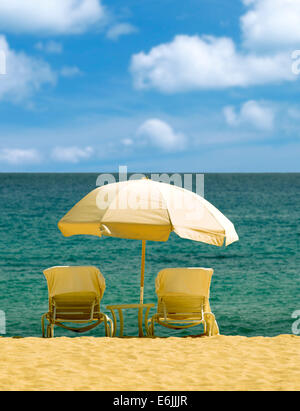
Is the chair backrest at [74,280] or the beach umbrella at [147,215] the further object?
the chair backrest at [74,280]

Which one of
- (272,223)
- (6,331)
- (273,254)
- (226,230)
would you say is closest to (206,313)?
(226,230)

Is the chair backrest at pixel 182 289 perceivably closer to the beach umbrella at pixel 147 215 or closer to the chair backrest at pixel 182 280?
the chair backrest at pixel 182 280

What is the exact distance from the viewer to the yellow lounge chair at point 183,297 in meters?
8.34

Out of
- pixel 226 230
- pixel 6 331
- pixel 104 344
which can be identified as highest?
pixel 226 230

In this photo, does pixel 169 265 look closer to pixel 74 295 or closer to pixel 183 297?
pixel 183 297

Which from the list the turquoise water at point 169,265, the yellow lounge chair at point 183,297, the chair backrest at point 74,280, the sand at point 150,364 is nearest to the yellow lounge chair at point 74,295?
the chair backrest at point 74,280

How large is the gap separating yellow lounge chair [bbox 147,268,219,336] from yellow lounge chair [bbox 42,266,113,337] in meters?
0.83

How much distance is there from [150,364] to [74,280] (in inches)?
94.2

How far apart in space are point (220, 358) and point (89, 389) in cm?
201

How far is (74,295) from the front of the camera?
838cm

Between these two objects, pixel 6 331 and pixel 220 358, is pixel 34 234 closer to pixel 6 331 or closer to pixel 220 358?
pixel 6 331

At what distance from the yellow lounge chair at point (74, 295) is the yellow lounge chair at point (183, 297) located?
0.83 m

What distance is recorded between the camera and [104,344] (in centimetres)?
742

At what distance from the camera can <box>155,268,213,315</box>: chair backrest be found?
834cm
